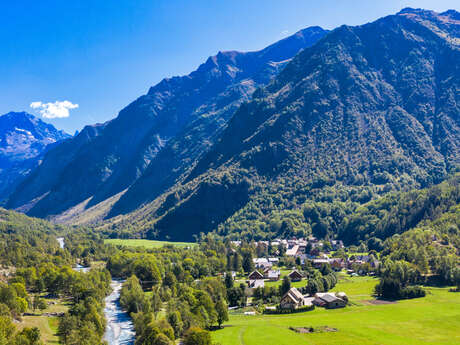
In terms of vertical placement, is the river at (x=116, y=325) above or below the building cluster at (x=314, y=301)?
below

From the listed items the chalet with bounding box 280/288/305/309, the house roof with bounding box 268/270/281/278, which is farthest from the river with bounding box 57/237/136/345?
the house roof with bounding box 268/270/281/278

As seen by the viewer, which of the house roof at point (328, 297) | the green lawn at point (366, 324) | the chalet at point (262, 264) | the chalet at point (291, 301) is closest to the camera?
the green lawn at point (366, 324)

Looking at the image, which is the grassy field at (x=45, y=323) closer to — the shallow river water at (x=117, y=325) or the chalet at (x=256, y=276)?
the shallow river water at (x=117, y=325)

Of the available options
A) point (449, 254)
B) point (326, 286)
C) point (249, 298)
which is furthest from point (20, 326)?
point (449, 254)

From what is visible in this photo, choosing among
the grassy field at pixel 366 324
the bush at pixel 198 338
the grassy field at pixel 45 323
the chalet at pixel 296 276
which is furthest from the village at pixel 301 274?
the grassy field at pixel 45 323

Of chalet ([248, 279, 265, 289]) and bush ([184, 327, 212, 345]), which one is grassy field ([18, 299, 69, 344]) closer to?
bush ([184, 327, 212, 345])

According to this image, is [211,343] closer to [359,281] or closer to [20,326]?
[20,326]
